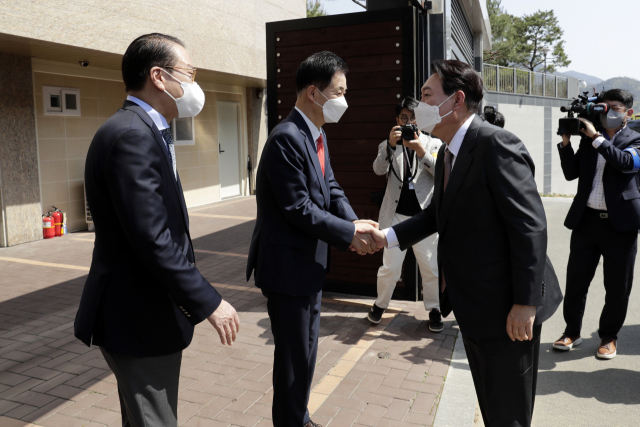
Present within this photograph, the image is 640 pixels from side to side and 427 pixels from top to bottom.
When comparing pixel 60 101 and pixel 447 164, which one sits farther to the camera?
pixel 60 101

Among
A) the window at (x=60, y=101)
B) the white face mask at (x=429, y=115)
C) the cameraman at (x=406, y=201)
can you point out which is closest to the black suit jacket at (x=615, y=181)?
the cameraman at (x=406, y=201)

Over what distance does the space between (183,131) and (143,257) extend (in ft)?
40.5

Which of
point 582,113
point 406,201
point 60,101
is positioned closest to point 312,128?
point 406,201

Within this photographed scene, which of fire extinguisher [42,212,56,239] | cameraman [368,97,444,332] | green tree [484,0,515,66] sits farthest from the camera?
green tree [484,0,515,66]

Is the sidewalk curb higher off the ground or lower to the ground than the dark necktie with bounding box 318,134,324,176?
lower

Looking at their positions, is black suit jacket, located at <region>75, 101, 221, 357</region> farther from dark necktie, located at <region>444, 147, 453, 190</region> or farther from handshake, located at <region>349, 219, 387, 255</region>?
dark necktie, located at <region>444, 147, 453, 190</region>

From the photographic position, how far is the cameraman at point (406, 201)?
519 cm

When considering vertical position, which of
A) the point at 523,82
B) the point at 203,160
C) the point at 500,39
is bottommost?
the point at 203,160

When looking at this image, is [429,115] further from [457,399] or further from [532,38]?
[532,38]

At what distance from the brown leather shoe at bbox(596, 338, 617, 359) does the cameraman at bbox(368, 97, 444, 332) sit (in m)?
1.38

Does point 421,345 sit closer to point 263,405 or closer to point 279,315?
point 263,405

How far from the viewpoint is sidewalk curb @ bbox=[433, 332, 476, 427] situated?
3.52 meters

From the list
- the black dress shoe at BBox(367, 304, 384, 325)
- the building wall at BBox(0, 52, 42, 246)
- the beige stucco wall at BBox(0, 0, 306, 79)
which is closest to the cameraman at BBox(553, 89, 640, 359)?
the black dress shoe at BBox(367, 304, 384, 325)

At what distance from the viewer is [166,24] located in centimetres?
1058
